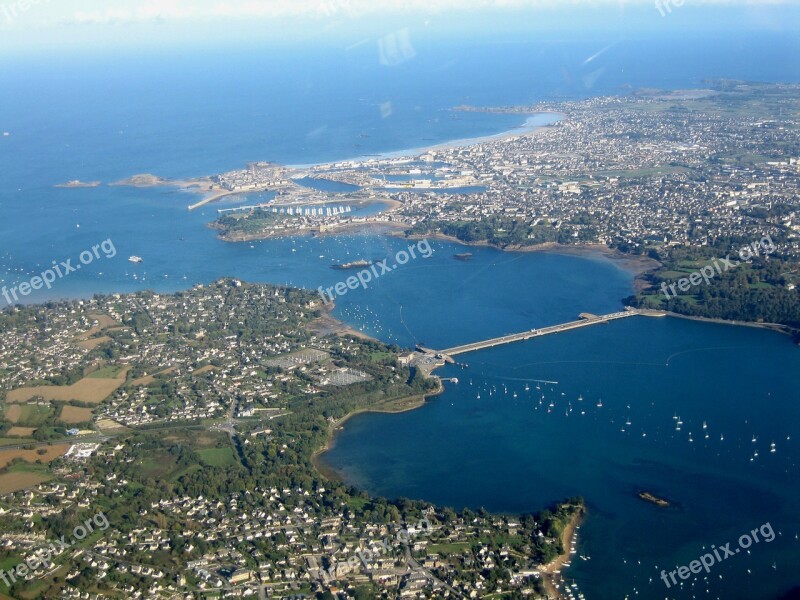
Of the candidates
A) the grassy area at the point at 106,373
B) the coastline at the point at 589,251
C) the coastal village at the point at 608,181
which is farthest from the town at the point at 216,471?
the coastal village at the point at 608,181

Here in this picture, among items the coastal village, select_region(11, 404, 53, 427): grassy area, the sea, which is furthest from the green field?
the coastal village

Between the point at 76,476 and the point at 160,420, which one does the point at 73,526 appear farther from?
the point at 160,420

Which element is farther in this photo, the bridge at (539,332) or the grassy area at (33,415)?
the bridge at (539,332)

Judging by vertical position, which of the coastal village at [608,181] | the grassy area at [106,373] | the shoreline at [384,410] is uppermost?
the grassy area at [106,373]

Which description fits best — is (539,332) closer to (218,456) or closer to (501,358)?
(501,358)

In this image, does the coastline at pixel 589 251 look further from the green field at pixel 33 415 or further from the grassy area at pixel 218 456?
the green field at pixel 33 415

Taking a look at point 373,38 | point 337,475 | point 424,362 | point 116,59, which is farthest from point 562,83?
point 116,59

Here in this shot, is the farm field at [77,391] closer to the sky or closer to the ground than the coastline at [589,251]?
closer to the sky
